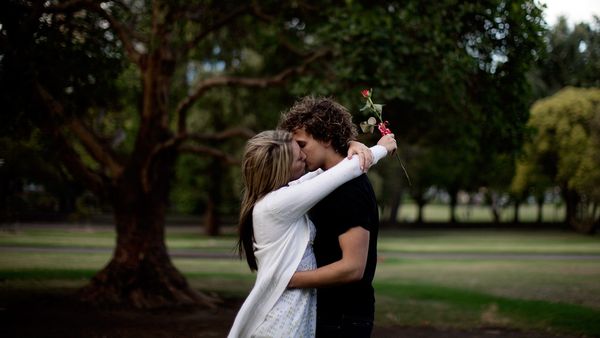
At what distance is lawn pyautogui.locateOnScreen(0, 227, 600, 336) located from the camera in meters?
11.9

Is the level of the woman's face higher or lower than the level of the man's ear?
lower

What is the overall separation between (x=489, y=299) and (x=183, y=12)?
29.2 feet

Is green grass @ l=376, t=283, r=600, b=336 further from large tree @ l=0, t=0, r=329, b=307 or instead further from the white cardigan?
the white cardigan

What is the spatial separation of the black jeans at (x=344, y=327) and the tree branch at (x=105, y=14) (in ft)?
27.5

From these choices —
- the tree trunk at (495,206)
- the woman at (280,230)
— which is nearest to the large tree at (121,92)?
the woman at (280,230)

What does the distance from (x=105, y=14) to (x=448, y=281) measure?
1115 cm

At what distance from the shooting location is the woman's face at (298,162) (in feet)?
11.5

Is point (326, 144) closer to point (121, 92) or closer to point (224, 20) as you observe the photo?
point (224, 20)

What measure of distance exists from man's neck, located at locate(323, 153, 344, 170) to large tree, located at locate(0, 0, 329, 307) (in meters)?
7.44

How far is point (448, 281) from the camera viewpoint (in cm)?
1745

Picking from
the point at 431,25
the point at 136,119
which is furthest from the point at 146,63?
the point at 136,119

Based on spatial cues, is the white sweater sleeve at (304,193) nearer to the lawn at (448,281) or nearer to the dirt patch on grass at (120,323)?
the dirt patch on grass at (120,323)

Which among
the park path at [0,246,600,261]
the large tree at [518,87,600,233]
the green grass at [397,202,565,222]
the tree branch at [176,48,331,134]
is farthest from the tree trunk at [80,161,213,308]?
the green grass at [397,202,565,222]

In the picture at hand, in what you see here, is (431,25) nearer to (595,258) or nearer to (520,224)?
(595,258)
